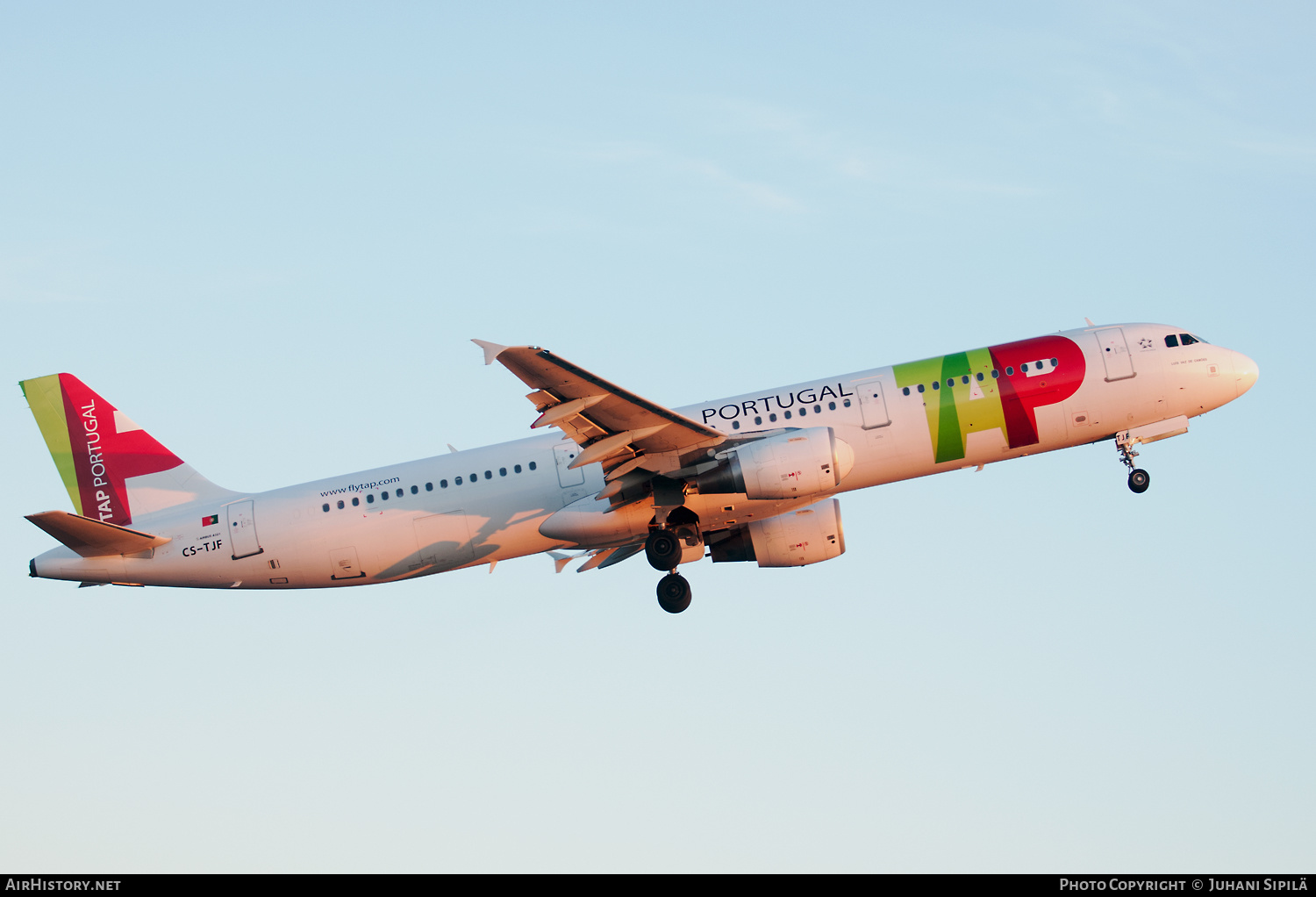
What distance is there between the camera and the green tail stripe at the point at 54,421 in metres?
38.5

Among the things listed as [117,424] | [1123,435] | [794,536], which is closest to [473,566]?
[794,536]

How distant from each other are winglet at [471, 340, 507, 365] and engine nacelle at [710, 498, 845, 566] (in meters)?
12.3

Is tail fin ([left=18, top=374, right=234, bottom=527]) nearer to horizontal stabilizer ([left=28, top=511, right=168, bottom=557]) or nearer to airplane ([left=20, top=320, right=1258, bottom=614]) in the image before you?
airplane ([left=20, top=320, right=1258, bottom=614])

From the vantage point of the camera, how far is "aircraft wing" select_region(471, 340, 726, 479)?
3016 centimetres

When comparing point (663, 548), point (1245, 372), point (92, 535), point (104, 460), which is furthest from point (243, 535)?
point (1245, 372)

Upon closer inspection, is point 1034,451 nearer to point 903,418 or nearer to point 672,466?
point 903,418

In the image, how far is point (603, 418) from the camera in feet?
107

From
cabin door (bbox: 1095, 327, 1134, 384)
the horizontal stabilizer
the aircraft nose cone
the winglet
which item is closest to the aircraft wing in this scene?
→ the winglet

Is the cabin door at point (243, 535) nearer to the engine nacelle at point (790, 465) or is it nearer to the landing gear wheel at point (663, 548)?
the landing gear wheel at point (663, 548)

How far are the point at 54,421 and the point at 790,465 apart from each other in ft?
74.3

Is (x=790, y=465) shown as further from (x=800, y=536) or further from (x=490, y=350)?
(x=490, y=350)

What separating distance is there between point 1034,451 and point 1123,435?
2816mm

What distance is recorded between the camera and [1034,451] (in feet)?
118
